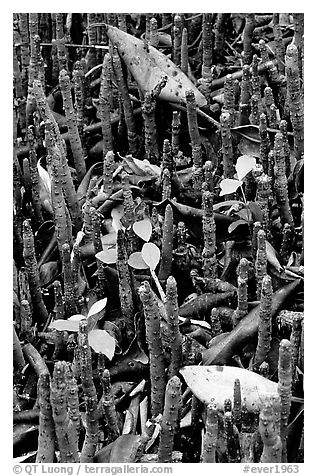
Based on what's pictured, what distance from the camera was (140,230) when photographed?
1.43 metres

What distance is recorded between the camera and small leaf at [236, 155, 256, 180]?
1.48 meters

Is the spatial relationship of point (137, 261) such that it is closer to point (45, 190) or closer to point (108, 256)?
point (108, 256)

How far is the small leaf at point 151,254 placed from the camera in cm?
138

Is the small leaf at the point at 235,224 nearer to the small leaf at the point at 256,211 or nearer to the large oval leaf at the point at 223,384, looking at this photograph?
the small leaf at the point at 256,211

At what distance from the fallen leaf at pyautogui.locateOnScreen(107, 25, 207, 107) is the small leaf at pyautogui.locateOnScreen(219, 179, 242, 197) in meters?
0.30

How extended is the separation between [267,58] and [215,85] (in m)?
0.16

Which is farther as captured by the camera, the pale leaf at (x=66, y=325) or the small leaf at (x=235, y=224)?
the small leaf at (x=235, y=224)

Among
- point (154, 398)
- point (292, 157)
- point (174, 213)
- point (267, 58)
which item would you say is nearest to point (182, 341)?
point (154, 398)

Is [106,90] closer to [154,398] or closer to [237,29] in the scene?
[237,29]

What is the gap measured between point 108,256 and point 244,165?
0.32 metres

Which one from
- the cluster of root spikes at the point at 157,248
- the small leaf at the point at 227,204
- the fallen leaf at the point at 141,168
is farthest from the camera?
the fallen leaf at the point at 141,168

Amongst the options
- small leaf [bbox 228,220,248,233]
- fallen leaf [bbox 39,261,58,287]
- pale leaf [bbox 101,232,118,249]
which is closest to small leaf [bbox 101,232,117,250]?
pale leaf [bbox 101,232,118,249]

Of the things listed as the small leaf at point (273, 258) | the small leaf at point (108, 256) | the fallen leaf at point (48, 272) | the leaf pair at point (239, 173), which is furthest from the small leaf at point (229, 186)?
the fallen leaf at point (48, 272)

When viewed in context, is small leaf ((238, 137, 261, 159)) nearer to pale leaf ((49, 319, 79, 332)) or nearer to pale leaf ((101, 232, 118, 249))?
pale leaf ((101, 232, 118, 249))
